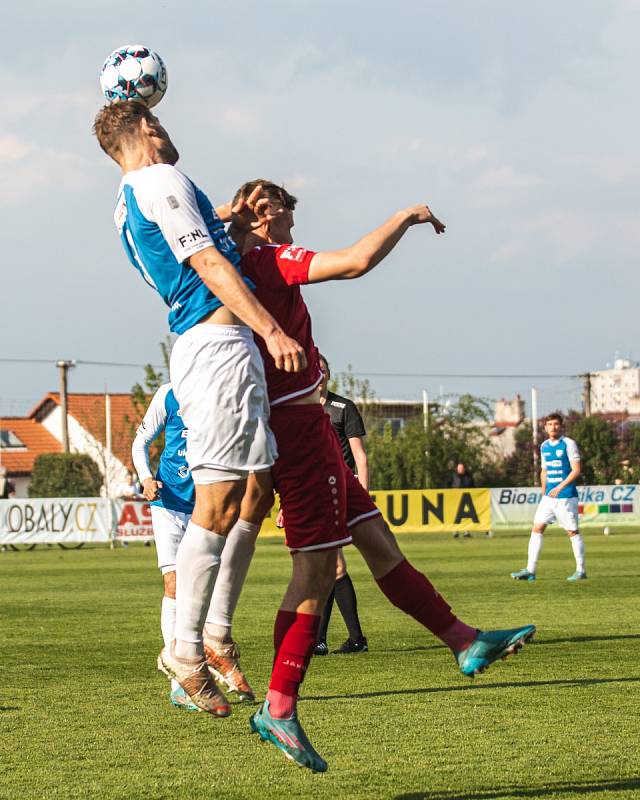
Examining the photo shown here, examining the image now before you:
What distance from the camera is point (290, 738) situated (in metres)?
4.96

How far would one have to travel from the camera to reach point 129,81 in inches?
208

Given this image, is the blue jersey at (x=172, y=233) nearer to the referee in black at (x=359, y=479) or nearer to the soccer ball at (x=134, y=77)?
the soccer ball at (x=134, y=77)

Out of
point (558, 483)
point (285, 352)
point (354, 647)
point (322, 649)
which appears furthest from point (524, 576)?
point (285, 352)

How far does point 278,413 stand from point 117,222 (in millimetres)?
987

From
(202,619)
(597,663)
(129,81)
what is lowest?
(597,663)

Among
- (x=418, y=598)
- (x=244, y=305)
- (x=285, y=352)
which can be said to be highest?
(x=244, y=305)

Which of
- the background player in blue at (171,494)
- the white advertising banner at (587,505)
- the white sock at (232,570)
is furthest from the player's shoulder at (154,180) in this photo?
the white advertising banner at (587,505)

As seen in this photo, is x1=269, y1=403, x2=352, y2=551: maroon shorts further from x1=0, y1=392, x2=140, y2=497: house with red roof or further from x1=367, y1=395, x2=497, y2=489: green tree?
x1=0, y1=392, x2=140, y2=497: house with red roof

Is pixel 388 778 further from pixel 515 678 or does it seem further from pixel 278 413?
pixel 515 678

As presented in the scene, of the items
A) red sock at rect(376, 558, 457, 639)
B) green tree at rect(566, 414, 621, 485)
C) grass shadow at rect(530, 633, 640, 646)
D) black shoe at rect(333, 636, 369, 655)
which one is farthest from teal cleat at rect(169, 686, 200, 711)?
green tree at rect(566, 414, 621, 485)

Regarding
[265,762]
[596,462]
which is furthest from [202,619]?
[596,462]

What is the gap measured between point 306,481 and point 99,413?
3383 inches

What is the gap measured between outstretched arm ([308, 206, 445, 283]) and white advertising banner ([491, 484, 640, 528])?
29.5 meters

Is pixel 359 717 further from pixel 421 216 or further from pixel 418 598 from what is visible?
pixel 421 216
